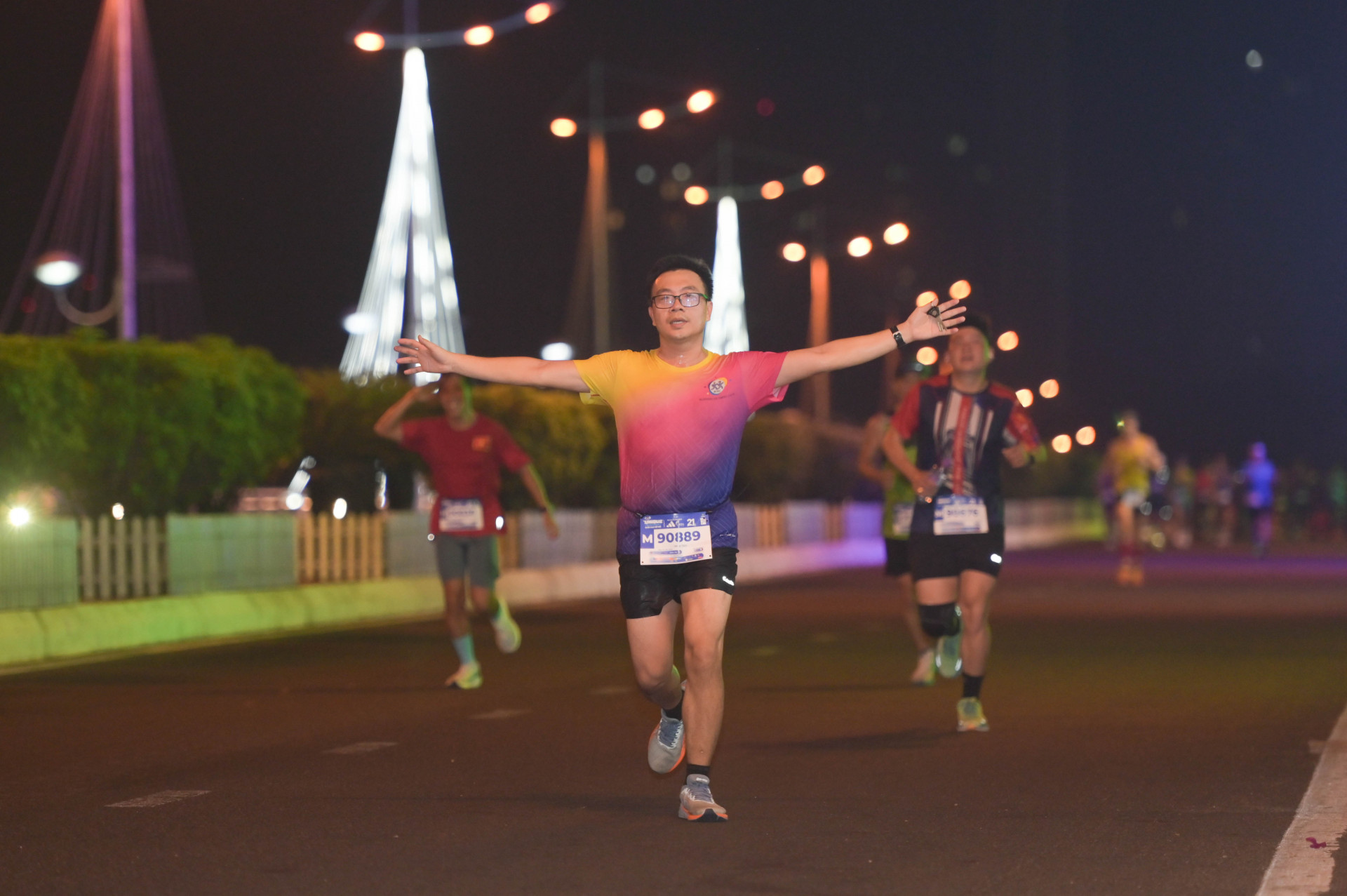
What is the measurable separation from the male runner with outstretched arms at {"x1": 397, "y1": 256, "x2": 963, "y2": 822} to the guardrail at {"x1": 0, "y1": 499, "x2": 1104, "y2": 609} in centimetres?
643

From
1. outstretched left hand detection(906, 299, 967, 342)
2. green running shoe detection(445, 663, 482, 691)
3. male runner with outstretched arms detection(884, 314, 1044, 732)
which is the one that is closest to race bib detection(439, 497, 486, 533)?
green running shoe detection(445, 663, 482, 691)

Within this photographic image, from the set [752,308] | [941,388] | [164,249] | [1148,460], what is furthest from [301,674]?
[752,308]

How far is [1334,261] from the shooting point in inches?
1644

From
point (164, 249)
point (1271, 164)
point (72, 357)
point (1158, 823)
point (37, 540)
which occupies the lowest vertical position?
point (1158, 823)

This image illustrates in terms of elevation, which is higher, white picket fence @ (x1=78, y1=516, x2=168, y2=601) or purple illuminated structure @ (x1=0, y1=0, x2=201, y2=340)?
purple illuminated structure @ (x1=0, y1=0, x2=201, y2=340)

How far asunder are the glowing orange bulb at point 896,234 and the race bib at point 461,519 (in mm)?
3520

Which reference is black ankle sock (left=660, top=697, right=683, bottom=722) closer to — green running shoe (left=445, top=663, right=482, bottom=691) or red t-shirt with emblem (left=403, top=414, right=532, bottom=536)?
green running shoe (left=445, top=663, right=482, bottom=691)

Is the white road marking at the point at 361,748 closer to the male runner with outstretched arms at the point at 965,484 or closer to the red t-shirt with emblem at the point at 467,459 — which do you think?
the male runner with outstretched arms at the point at 965,484

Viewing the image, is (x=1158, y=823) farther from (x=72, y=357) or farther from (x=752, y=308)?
(x=752, y=308)

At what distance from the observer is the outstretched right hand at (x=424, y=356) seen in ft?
24.3

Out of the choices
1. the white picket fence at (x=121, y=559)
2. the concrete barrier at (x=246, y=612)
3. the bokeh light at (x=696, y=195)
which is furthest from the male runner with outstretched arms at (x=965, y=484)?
the bokeh light at (x=696, y=195)

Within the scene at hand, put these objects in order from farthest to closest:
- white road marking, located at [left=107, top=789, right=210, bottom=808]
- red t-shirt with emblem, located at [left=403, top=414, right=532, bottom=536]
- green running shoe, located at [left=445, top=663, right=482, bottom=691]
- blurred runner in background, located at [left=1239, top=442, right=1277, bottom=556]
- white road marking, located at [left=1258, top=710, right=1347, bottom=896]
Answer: blurred runner in background, located at [left=1239, top=442, right=1277, bottom=556] < red t-shirt with emblem, located at [left=403, top=414, right=532, bottom=536] < green running shoe, located at [left=445, top=663, right=482, bottom=691] < white road marking, located at [left=107, top=789, right=210, bottom=808] < white road marking, located at [left=1258, top=710, right=1347, bottom=896]

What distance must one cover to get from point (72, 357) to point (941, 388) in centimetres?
1083

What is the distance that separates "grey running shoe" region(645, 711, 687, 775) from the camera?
784 cm
